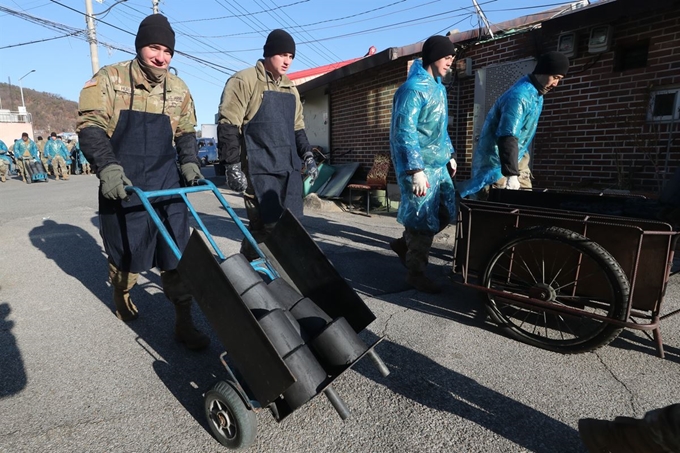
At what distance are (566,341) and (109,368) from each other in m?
2.84

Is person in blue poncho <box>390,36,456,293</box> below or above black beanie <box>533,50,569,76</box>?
below

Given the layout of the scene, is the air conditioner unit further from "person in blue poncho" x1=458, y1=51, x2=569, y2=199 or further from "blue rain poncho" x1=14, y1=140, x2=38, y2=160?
"blue rain poncho" x1=14, y1=140, x2=38, y2=160

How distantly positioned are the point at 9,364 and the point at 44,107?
3901 inches

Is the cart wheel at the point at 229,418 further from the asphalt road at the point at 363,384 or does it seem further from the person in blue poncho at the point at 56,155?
the person in blue poncho at the point at 56,155

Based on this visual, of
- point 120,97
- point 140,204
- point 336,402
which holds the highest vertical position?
point 120,97

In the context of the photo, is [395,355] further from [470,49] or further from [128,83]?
→ [470,49]

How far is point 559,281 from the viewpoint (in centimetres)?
266

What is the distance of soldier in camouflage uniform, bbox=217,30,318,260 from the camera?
10.3 ft

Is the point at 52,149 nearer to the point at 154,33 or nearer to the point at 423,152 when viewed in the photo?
the point at 154,33

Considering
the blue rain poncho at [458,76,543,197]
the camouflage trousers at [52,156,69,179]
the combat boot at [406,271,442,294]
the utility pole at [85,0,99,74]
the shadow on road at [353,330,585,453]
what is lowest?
the shadow on road at [353,330,585,453]

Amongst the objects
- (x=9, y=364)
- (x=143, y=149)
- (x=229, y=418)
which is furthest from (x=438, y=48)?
(x=9, y=364)

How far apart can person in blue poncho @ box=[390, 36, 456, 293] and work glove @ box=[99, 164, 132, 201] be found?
2.10 metres

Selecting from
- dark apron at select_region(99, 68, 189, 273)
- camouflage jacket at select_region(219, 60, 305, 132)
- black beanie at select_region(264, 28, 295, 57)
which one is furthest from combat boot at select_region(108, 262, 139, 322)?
black beanie at select_region(264, 28, 295, 57)

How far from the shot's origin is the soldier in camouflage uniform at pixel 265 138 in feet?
10.3
